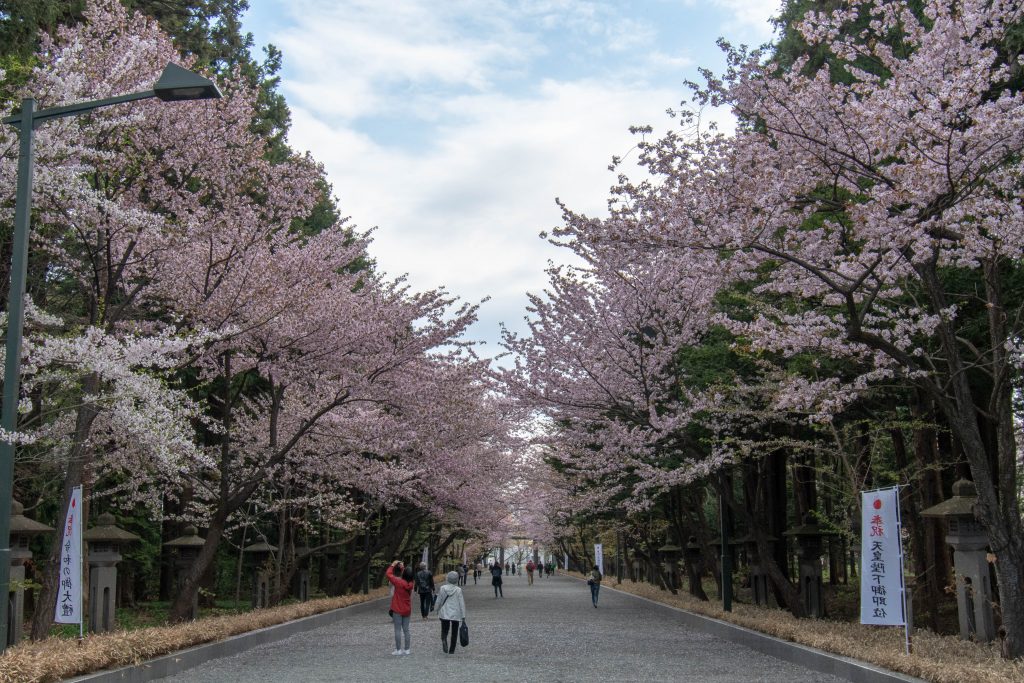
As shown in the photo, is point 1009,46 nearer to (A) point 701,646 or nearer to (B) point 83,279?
(A) point 701,646

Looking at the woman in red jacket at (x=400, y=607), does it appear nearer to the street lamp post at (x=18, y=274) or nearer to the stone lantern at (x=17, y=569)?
the stone lantern at (x=17, y=569)

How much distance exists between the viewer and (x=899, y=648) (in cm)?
1236

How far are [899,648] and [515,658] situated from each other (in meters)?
5.58

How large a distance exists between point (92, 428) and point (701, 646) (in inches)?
429

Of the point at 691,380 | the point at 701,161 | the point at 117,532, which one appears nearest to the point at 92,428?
the point at 117,532

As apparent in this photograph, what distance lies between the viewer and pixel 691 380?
21438mm

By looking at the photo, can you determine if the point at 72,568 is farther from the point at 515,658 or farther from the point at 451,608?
the point at 515,658

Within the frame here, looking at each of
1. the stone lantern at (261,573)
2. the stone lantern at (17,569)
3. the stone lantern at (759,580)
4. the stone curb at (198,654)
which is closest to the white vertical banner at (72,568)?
the stone curb at (198,654)

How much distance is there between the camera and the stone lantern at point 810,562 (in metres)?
19.7

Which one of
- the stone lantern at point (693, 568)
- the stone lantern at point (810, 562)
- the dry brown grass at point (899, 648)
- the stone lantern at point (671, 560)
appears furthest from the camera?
the stone lantern at point (671, 560)

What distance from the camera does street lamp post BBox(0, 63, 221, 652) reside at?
885 centimetres

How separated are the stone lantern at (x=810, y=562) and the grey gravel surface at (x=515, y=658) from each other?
7.88 ft

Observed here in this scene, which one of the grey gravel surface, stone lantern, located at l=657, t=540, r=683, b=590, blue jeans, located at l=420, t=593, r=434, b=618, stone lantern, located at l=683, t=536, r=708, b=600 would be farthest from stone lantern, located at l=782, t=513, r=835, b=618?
stone lantern, located at l=657, t=540, r=683, b=590

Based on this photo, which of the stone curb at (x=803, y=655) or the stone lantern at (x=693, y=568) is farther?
the stone lantern at (x=693, y=568)
